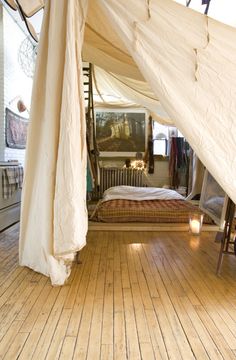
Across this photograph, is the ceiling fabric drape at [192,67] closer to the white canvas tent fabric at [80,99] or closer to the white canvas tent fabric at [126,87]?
the white canvas tent fabric at [80,99]

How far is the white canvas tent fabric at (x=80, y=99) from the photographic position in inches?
85.5

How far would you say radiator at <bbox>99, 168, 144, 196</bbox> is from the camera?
7.94 m

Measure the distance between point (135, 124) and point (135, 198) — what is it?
3.16 m

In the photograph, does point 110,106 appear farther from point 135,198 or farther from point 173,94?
point 173,94

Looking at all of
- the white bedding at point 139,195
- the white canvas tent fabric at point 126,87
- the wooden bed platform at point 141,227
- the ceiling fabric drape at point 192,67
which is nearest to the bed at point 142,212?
the wooden bed platform at point 141,227

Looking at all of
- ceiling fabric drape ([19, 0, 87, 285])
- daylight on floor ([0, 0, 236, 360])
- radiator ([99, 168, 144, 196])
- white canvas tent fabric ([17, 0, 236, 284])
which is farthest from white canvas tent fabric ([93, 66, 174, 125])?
radiator ([99, 168, 144, 196])

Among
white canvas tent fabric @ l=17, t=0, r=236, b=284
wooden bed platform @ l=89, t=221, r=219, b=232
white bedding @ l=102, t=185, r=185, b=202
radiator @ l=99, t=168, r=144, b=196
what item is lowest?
wooden bed platform @ l=89, t=221, r=219, b=232

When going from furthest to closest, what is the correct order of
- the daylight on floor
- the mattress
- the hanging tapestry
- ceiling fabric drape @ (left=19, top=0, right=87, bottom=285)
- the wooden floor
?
the hanging tapestry, the mattress, ceiling fabric drape @ (left=19, top=0, right=87, bottom=285), the daylight on floor, the wooden floor

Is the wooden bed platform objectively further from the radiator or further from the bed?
the radiator

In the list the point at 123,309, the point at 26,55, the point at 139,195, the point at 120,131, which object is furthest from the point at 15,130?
the point at 123,309

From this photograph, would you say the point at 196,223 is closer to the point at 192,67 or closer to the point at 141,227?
the point at 141,227

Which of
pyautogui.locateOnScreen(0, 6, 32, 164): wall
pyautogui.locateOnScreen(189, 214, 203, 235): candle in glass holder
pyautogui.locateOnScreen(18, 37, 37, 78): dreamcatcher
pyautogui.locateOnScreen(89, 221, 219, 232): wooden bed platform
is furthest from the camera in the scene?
pyautogui.locateOnScreen(18, 37, 37, 78): dreamcatcher

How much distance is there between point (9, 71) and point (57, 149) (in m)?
3.41

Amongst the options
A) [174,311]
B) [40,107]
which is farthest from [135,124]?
[174,311]
